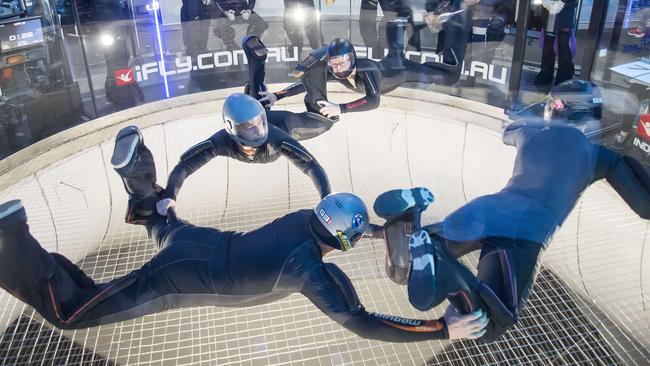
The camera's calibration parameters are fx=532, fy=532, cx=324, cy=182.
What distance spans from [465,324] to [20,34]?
5.55m

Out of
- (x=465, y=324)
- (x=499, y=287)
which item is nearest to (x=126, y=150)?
(x=465, y=324)

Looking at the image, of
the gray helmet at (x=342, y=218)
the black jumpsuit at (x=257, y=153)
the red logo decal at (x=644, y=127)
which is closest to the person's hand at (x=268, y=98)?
the black jumpsuit at (x=257, y=153)

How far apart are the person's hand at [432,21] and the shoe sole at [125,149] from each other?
13.5 feet

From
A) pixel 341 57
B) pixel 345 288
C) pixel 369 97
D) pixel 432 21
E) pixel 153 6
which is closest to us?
pixel 345 288

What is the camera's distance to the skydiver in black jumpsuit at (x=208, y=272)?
3131 millimetres

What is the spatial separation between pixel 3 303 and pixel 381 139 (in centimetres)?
450

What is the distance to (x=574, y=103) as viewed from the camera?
12.8 ft

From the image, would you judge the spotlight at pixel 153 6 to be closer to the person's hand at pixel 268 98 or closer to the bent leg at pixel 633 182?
the person's hand at pixel 268 98

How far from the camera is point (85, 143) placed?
603cm

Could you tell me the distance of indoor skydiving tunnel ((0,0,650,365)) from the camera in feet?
13.0

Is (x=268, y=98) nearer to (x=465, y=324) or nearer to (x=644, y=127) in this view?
(x=465, y=324)

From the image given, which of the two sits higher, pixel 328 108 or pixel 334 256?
pixel 328 108

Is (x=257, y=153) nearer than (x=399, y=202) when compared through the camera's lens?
No

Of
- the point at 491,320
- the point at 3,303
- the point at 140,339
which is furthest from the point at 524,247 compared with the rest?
the point at 3,303
